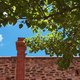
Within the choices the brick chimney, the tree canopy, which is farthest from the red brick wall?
the tree canopy

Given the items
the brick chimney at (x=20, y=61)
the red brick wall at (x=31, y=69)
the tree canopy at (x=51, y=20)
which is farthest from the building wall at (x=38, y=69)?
the tree canopy at (x=51, y=20)

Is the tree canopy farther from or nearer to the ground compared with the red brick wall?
farther from the ground

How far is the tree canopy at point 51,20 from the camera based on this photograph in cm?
477

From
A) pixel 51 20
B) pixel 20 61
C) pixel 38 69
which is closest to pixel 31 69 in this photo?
pixel 38 69

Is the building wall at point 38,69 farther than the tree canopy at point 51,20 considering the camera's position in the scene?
Yes

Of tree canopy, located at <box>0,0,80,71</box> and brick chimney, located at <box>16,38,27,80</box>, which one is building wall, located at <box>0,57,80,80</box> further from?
tree canopy, located at <box>0,0,80,71</box>

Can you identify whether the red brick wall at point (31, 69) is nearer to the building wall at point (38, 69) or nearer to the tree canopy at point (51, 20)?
the building wall at point (38, 69)

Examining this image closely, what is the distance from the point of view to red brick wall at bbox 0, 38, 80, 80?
10.3m

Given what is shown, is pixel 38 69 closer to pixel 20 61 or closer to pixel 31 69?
pixel 31 69

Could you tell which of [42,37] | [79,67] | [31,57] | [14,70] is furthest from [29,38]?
[79,67]

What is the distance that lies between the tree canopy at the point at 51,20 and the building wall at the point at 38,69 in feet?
5.81

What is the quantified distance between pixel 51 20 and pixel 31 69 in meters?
4.70

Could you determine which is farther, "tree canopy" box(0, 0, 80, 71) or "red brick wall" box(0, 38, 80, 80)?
"red brick wall" box(0, 38, 80, 80)

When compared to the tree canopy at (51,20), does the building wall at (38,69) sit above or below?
below
